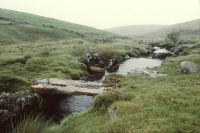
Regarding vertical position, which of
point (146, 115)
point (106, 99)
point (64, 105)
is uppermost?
point (146, 115)

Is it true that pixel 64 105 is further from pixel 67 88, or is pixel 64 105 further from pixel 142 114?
pixel 142 114

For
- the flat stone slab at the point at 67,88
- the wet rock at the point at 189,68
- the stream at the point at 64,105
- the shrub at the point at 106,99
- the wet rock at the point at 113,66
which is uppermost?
the wet rock at the point at 189,68

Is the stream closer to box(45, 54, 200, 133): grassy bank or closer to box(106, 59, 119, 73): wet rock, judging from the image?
box(45, 54, 200, 133): grassy bank

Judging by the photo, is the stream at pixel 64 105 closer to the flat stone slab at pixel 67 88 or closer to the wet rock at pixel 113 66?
the flat stone slab at pixel 67 88

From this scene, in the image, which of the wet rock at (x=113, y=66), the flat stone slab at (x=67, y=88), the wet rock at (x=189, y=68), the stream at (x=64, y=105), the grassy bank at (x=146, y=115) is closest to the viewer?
the grassy bank at (x=146, y=115)

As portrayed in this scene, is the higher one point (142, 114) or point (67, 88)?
point (142, 114)

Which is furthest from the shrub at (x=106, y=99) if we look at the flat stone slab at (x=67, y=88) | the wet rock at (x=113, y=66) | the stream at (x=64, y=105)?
the wet rock at (x=113, y=66)

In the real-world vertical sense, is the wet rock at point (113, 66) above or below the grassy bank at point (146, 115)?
below

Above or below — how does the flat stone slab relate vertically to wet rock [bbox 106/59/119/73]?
above

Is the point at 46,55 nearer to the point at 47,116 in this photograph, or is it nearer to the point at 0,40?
the point at 47,116

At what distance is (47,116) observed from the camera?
29.5 meters

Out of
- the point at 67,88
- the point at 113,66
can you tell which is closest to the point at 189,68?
the point at 67,88

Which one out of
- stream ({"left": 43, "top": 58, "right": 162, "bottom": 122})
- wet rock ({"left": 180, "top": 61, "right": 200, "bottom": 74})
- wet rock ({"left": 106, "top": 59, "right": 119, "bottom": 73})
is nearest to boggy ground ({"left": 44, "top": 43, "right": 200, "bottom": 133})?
stream ({"left": 43, "top": 58, "right": 162, "bottom": 122})

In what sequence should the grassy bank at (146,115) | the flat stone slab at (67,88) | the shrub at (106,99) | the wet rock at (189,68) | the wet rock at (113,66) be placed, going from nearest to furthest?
the grassy bank at (146,115) → the shrub at (106,99) → the flat stone slab at (67,88) → the wet rock at (189,68) → the wet rock at (113,66)
